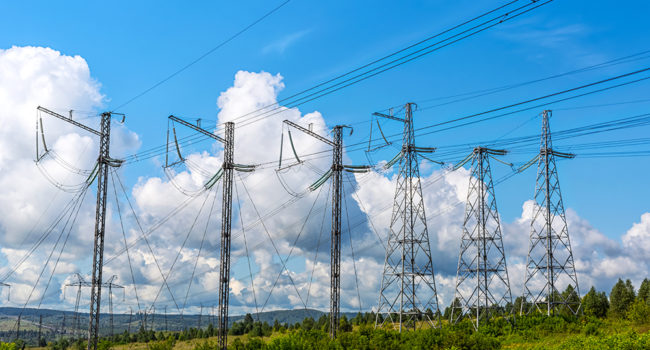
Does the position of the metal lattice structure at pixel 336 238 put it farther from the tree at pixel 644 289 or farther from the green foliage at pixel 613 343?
the tree at pixel 644 289

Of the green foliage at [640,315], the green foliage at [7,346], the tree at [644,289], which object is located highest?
the tree at [644,289]

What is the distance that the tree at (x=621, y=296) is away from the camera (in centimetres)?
10951

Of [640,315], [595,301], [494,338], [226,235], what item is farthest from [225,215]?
[595,301]

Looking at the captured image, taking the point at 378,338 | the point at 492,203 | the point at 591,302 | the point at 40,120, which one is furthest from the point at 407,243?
the point at 591,302

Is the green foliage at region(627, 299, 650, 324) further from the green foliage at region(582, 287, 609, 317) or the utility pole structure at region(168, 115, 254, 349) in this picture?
the utility pole structure at region(168, 115, 254, 349)

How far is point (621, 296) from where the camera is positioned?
375 feet

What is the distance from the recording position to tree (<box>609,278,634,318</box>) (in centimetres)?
10951

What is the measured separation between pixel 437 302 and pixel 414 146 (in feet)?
49.7

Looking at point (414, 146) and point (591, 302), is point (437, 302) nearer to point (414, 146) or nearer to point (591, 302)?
point (414, 146)

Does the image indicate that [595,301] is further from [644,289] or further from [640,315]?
[640,315]

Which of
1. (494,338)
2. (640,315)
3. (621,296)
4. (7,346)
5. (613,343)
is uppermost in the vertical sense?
(621,296)

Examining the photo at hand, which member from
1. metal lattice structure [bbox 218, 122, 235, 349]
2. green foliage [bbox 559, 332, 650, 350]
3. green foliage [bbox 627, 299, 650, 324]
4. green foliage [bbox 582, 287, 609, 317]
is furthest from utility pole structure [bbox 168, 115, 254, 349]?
green foliage [bbox 582, 287, 609, 317]

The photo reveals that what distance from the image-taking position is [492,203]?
71688mm

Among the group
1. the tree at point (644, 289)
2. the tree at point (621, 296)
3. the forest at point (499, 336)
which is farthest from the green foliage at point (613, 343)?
the tree at point (644, 289)
